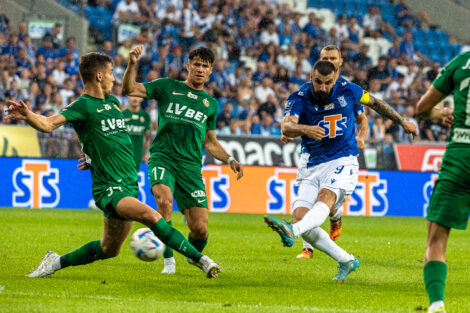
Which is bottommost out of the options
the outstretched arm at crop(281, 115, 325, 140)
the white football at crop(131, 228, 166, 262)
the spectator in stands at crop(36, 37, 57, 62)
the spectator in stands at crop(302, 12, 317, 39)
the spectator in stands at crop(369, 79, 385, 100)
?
the white football at crop(131, 228, 166, 262)

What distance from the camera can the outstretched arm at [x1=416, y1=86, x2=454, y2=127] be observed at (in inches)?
216

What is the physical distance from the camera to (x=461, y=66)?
5.41 metres

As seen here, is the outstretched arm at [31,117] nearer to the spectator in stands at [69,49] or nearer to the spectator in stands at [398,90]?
the spectator in stands at [69,49]

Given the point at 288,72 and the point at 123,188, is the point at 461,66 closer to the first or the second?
the point at 123,188

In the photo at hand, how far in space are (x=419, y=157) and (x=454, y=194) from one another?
16315mm

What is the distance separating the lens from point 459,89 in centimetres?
546

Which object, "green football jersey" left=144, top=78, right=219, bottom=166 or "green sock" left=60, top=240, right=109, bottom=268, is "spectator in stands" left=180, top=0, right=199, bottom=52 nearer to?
"green football jersey" left=144, top=78, right=219, bottom=166

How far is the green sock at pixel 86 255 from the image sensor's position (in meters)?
7.57

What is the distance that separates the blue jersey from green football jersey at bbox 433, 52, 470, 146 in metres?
2.88

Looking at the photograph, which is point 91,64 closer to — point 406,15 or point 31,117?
point 31,117

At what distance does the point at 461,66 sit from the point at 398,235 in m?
9.74

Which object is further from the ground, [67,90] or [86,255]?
[67,90]

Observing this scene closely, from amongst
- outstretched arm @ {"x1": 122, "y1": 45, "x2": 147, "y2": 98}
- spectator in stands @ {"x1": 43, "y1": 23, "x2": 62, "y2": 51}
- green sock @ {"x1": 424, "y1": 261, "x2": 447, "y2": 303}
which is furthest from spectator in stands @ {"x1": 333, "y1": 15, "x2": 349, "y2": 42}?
green sock @ {"x1": 424, "y1": 261, "x2": 447, "y2": 303}

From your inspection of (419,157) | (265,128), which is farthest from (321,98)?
(419,157)
